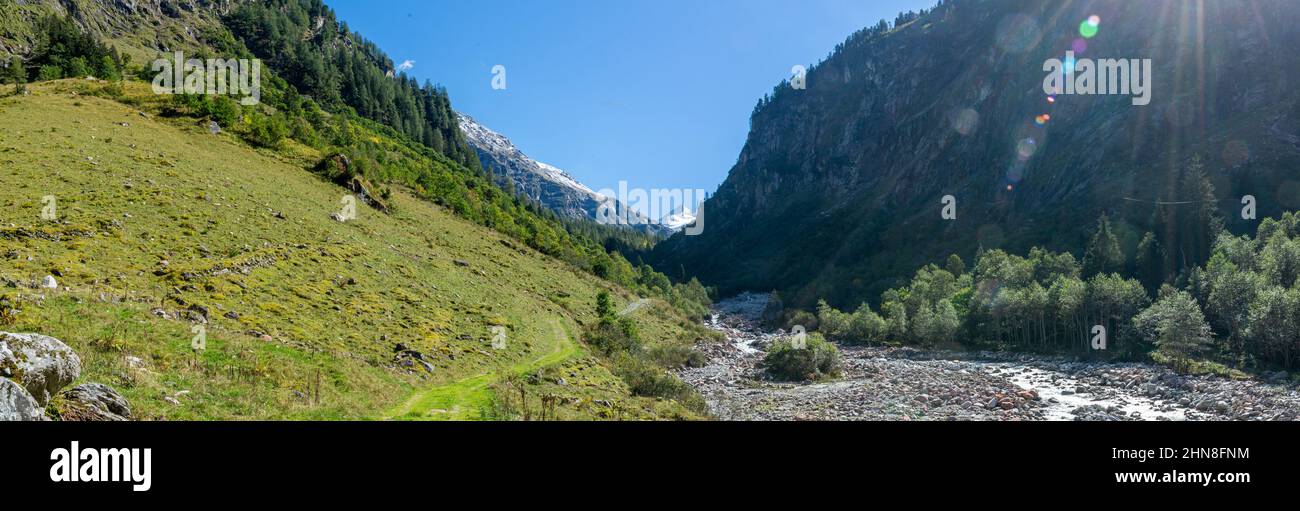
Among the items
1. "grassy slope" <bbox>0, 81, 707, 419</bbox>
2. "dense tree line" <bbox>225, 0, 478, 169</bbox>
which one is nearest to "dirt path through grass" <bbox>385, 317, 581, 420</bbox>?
"grassy slope" <bbox>0, 81, 707, 419</bbox>

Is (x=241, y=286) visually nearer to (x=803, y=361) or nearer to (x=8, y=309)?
(x=8, y=309)

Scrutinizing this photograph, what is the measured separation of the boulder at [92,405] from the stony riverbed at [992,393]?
98.9 feet

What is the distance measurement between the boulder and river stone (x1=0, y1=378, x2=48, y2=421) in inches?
112

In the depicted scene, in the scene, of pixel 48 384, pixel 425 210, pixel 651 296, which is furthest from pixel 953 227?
pixel 48 384

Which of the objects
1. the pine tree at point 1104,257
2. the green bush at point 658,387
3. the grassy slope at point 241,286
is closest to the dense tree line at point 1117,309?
the pine tree at point 1104,257

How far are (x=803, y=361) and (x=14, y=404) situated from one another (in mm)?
54342

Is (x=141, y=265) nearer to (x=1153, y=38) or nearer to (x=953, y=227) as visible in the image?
(x=953, y=227)

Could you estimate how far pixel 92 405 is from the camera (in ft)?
36.5

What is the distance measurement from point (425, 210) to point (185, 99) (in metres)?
29.3

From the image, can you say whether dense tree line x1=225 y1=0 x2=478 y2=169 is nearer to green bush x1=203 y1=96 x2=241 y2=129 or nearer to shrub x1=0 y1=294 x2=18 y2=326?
green bush x1=203 y1=96 x2=241 y2=129

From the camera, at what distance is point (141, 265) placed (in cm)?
2725

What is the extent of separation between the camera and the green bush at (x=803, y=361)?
55.5m
